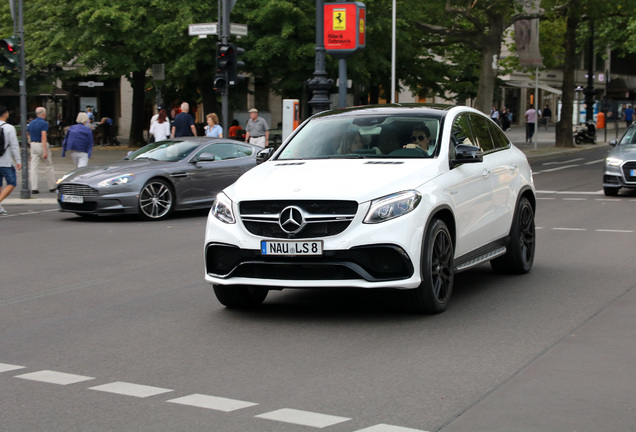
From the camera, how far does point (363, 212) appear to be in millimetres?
7434

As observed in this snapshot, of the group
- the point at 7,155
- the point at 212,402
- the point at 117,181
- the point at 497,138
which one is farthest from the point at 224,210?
the point at 7,155

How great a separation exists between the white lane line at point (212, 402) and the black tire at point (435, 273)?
2493mm

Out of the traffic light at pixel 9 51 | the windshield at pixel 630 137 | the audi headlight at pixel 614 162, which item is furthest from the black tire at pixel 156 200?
the windshield at pixel 630 137

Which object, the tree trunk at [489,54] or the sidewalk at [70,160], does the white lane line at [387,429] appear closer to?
the sidewalk at [70,160]

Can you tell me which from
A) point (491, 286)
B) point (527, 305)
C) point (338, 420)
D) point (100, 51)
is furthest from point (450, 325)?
point (100, 51)

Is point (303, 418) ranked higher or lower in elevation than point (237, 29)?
lower

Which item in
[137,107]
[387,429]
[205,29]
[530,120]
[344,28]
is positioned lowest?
[387,429]

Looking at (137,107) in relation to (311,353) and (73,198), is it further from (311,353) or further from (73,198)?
(311,353)

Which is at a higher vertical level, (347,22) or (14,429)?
(347,22)

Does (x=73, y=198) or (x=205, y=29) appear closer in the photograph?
(x=73, y=198)

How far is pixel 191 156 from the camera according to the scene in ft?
56.6

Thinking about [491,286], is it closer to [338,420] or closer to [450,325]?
[450,325]

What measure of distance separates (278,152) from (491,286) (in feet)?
7.62

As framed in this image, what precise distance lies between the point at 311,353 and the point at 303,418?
155 cm
